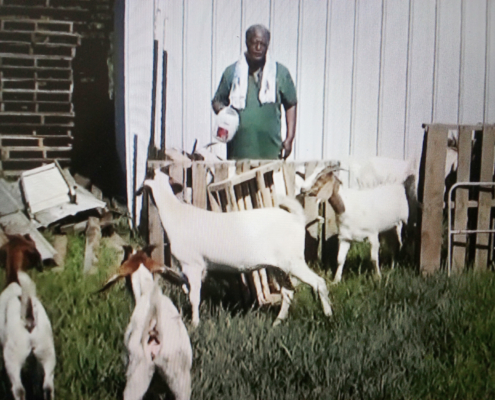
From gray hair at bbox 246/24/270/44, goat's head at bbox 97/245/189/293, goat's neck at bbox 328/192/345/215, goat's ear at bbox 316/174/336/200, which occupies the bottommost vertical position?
goat's head at bbox 97/245/189/293

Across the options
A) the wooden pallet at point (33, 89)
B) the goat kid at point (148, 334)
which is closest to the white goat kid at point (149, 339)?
the goat kid at point (148, 334)

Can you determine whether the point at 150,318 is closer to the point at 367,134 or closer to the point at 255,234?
the point at 255,234

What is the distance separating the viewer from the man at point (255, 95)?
1679 mm

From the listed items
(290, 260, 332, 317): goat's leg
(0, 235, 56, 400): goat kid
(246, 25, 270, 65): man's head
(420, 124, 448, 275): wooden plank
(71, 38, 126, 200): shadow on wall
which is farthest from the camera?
(420, 124, 448, 275): wooden plank

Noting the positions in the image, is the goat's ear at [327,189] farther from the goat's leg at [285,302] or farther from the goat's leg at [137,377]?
the goat's leg at [137,377]

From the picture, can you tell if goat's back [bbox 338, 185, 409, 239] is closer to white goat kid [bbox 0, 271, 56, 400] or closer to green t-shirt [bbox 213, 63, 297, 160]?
green t-shirt [bbox 213, 63, 297, 160]

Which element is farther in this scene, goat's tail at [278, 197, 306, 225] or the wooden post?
the wooden post

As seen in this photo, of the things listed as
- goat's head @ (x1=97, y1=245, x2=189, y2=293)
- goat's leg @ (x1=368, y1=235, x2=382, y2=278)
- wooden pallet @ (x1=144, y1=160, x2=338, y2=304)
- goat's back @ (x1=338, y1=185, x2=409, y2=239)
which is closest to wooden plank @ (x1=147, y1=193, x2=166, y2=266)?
wooden pallet @ (x1=144, y1=160, x2=338, y2=304)

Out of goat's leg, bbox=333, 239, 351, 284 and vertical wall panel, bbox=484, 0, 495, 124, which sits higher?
vertical wall panel, bbox=484, 0, 495, 124

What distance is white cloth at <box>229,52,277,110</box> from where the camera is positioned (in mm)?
1672

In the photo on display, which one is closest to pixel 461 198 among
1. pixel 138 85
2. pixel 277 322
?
pixel 277 322

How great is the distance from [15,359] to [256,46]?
1.04 metres

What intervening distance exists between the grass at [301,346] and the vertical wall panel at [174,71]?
0.50 m

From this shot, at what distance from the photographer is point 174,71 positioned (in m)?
1.87
